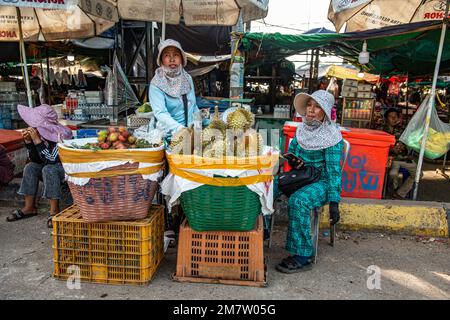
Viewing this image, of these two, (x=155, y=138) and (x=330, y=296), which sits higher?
(x=155, y=138)

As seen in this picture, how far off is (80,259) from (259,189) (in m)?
1.58

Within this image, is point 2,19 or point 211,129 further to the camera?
point 2,19

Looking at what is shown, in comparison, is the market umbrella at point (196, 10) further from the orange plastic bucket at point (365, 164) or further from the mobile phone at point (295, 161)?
the mobile phone at point (295, 161)

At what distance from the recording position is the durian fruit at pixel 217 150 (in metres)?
2.75

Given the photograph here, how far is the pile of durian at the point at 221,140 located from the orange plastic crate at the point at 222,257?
651 mm

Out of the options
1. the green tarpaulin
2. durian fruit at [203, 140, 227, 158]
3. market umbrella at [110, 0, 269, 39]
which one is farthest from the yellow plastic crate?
the green tarpaulin

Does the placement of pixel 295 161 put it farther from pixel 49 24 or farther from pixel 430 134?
pixel 49 24

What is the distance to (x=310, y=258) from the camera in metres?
3.39

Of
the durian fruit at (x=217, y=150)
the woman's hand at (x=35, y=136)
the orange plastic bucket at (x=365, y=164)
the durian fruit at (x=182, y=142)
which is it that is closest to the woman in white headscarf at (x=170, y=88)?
the durian fruit at (x=182, y=142)

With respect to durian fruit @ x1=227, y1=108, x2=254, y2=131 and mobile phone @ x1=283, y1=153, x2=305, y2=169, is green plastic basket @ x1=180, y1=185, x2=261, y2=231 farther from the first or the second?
mobile phone @ x1=283, y1=153, x2=305, y2=169
